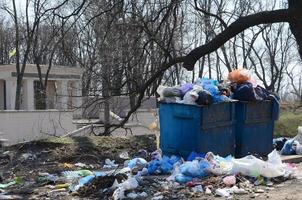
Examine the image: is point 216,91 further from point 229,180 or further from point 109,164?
point 229,180

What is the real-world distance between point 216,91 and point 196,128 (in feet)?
2.71

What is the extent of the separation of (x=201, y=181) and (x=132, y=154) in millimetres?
3618

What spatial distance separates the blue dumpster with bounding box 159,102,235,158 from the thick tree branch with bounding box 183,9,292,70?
87cm

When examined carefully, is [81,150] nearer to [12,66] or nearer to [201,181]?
[201,181]

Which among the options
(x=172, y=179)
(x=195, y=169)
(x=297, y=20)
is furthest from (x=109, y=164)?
(x=297, y=20)

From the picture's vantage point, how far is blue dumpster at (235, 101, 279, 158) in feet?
33.1

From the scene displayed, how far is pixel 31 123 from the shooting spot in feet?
71.6

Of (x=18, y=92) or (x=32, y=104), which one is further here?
(x=32, y=104)

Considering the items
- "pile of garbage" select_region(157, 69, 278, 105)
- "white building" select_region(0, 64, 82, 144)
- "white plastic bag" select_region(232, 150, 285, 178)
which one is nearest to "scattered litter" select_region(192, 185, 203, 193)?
"white plastic bag" select_region(232, 150, 285, 178)

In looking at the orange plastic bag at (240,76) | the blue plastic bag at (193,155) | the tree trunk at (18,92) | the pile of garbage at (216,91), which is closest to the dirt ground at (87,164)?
the blue plastic bag at (193,155)

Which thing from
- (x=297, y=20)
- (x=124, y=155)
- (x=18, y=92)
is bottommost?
(x=124, y=155)

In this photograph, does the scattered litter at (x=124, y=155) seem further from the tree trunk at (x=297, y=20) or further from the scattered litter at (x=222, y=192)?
the tree trunk at (x=297, y=20)

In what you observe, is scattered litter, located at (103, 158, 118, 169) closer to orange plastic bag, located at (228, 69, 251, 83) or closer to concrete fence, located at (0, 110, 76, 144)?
orange plastic bag, located at (228, 69, 251, 83)

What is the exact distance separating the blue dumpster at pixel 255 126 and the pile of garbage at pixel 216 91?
0.16 meters
